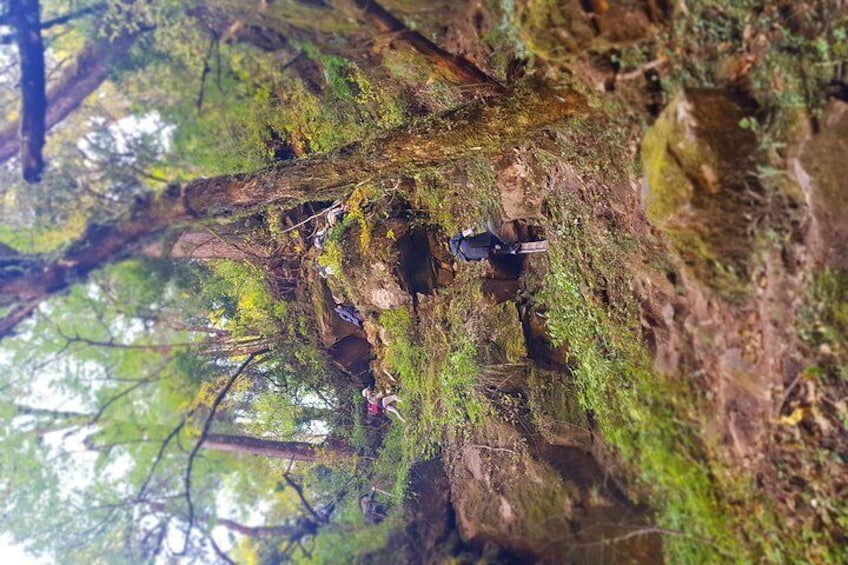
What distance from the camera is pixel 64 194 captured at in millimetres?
4031

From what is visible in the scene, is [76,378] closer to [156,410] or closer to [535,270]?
[156,410]

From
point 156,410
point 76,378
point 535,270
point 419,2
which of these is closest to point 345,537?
point 156,410

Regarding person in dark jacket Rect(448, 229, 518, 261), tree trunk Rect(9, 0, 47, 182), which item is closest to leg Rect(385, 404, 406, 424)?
person in dark jacket Rect(448, 229, 518, 261)

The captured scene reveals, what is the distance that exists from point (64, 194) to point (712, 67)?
4589 millimetres

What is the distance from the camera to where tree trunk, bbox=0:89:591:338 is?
153 inches

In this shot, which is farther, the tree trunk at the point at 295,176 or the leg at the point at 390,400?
the leg at the point at 390,400

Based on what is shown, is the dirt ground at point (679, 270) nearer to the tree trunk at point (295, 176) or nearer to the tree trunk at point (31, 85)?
the tree trunk at point (295, 176)

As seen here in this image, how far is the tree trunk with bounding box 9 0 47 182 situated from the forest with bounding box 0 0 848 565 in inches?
0.9

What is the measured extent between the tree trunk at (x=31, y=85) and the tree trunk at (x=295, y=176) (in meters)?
0.69

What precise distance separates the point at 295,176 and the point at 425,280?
6.52ft

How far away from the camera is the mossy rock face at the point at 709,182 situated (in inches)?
101

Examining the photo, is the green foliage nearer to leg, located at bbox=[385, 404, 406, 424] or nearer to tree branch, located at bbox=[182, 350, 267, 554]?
leg, located at bbox=[385, 404, 406, 424]

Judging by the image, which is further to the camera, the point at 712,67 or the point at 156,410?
the point at 156,410

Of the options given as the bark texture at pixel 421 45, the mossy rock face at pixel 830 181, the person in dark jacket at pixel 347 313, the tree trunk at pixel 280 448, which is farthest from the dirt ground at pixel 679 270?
the person in dark jacket at pixel 347 313
